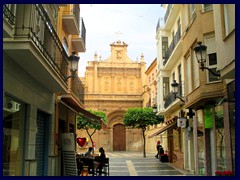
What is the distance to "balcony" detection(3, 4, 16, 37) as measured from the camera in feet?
15.1

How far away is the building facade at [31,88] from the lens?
5.17m

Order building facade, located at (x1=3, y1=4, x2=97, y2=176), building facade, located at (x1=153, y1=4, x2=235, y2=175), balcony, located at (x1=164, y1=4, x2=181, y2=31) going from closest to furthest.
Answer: building facade, located at (x1=3, y1=4, x2=97, y2=176), building facade, located at (x1=153, y1=4, x2=235, y2=175), balcony, located at (x1=164, y1=4, x2=181, y2=31)

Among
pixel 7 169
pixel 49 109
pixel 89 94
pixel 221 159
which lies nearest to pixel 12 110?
pixel 7 169

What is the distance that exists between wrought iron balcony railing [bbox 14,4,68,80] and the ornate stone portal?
2209 centimetres

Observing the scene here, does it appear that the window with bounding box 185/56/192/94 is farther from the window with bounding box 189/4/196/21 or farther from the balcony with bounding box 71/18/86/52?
the balcony with bounding box 71/18/86/52

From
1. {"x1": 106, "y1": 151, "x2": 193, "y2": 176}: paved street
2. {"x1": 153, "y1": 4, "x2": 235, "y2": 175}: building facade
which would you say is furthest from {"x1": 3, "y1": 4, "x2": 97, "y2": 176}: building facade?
{"x1": 153, "y1": 4, "x2": 235, "y2": 175}: building facade

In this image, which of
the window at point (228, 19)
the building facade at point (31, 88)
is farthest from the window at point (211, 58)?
the building facade at point (31, 88)

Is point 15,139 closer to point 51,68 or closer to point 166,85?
point 51,68

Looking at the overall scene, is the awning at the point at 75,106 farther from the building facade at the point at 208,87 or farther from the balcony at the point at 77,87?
the building facade at the point at 208,87

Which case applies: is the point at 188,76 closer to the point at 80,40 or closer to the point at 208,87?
the point at 208,87

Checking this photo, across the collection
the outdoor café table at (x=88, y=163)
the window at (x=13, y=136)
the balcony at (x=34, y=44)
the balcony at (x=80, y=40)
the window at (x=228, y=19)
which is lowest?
the outdoor café table at (x=88, y=163)

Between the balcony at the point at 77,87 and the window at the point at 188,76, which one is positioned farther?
the window at the point at 188,76

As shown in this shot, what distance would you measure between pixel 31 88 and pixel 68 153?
3130 mm
